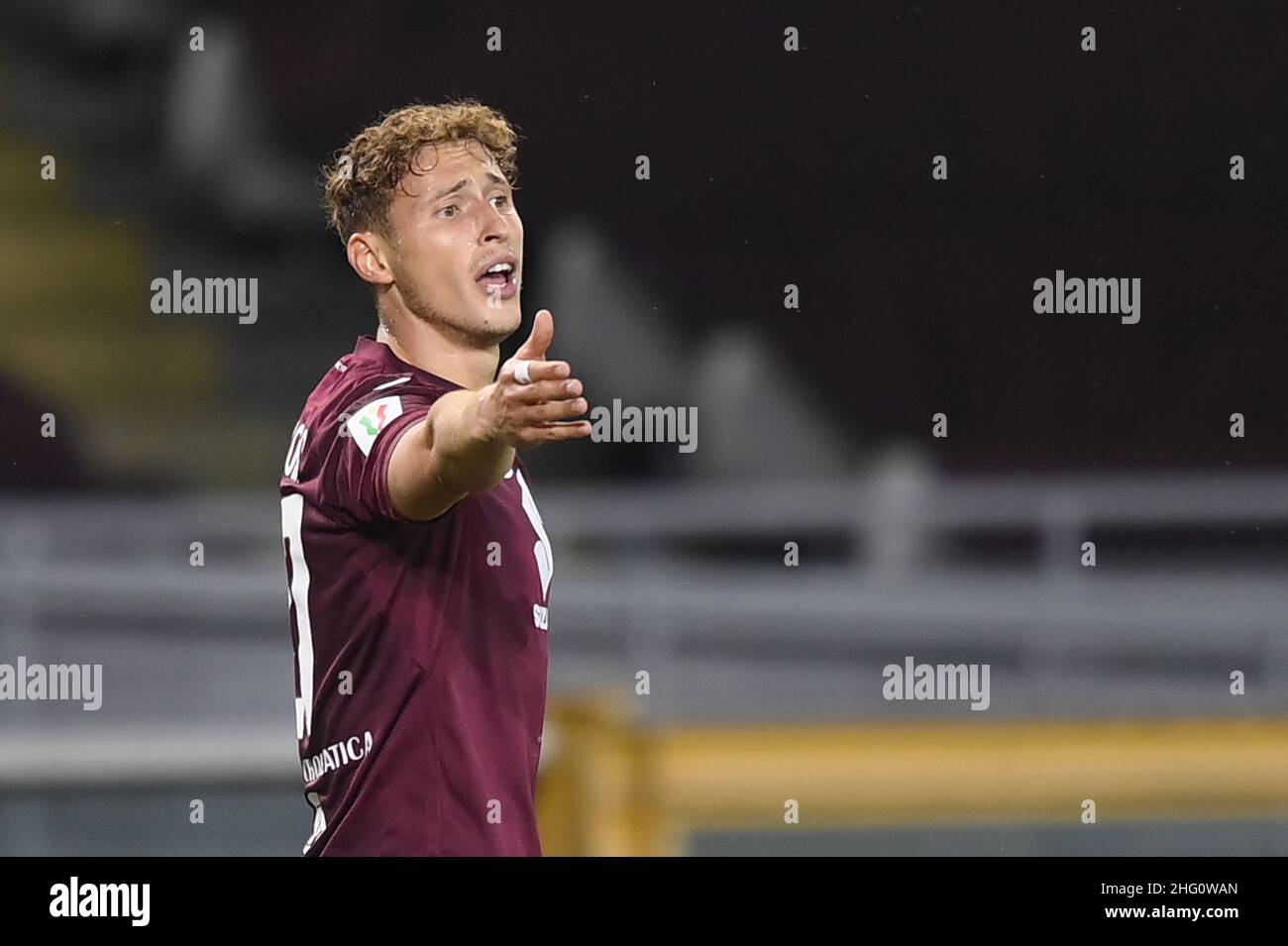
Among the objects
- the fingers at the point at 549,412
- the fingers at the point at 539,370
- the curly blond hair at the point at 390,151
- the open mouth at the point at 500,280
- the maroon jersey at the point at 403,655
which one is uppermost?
the curly blond hair at the point at 390,151

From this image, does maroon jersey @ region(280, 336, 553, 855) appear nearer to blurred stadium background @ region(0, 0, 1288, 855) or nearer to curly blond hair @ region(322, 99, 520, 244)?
curly blond hair @ region(322, 99, 520, 244)

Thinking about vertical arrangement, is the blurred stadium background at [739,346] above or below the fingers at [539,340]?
above

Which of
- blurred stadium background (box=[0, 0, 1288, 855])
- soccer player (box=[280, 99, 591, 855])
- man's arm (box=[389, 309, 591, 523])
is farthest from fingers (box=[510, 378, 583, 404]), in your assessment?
blurred stadium background (box=[0, 0, 1288, 855])

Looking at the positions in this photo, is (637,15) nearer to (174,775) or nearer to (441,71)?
(441,71)

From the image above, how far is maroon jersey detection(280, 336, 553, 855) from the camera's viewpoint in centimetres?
239

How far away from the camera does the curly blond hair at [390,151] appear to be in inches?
103

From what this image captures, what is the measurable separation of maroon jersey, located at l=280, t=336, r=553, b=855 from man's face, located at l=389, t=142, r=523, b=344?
128mm

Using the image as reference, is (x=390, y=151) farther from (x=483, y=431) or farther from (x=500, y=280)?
(x=483, y=431)

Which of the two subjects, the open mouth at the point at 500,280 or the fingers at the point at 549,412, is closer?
the fingers at the point at 549,412

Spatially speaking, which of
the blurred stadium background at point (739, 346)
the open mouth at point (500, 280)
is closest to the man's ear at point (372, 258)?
the open mouth at point (500, 280)

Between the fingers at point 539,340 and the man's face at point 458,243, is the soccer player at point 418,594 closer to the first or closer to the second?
the man's face at point 458,243

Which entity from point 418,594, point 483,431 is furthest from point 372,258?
point 483,431

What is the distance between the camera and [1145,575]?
29.4 feet
